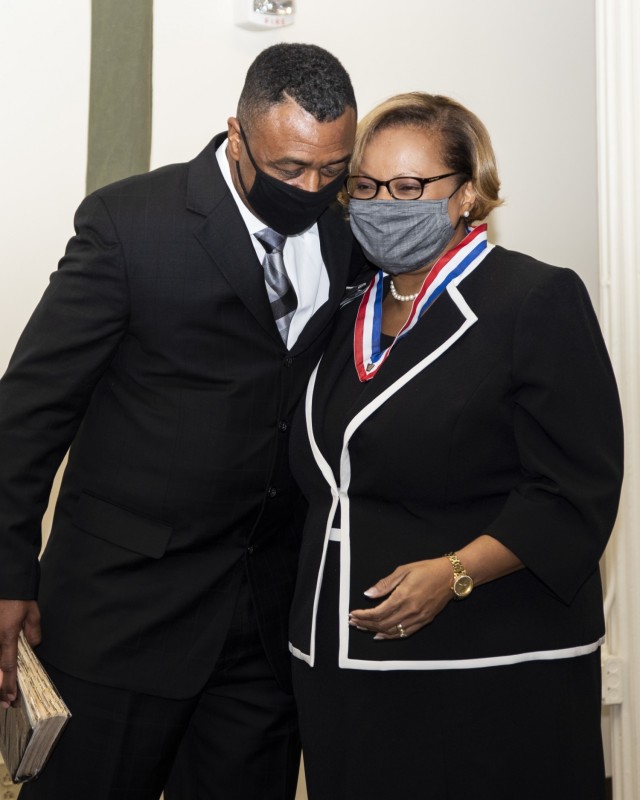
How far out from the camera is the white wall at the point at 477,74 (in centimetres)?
273

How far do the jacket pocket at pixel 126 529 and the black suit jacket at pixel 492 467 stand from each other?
288 mm

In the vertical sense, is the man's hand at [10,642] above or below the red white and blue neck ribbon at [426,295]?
below

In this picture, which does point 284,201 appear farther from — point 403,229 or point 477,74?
point 477,74

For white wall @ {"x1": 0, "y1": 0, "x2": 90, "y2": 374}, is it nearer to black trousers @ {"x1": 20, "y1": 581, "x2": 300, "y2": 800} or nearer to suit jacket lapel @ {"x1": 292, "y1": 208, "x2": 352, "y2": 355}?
suit jacket lapel @ {"x1": 292, "y1": 208, "x2": 352, "y2": 355}

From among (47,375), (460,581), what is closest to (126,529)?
(47,375)

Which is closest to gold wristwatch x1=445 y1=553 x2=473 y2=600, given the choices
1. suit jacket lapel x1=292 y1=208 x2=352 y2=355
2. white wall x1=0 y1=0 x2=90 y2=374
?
suit jacket lapel x1=292 y1=208 x2=352 y2=355

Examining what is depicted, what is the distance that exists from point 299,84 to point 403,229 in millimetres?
302

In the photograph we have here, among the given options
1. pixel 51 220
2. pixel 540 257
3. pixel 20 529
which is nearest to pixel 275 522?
pixel 20 529

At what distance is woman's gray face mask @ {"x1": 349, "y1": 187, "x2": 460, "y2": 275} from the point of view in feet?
6.00

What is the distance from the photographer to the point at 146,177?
188 cm

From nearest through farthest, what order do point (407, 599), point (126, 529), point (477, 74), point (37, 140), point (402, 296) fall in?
point (407, 599), point (126, 529), point (402, 296), point (37, 140), point (477, 74)

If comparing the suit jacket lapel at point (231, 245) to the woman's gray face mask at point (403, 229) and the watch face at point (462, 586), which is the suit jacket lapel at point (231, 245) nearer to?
the woman's gray face mask at point (403, 229)

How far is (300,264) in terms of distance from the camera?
197cm

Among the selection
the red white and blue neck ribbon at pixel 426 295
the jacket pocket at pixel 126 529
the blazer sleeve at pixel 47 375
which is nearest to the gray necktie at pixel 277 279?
the red white and blue neck ribbon at pixel 426 295
